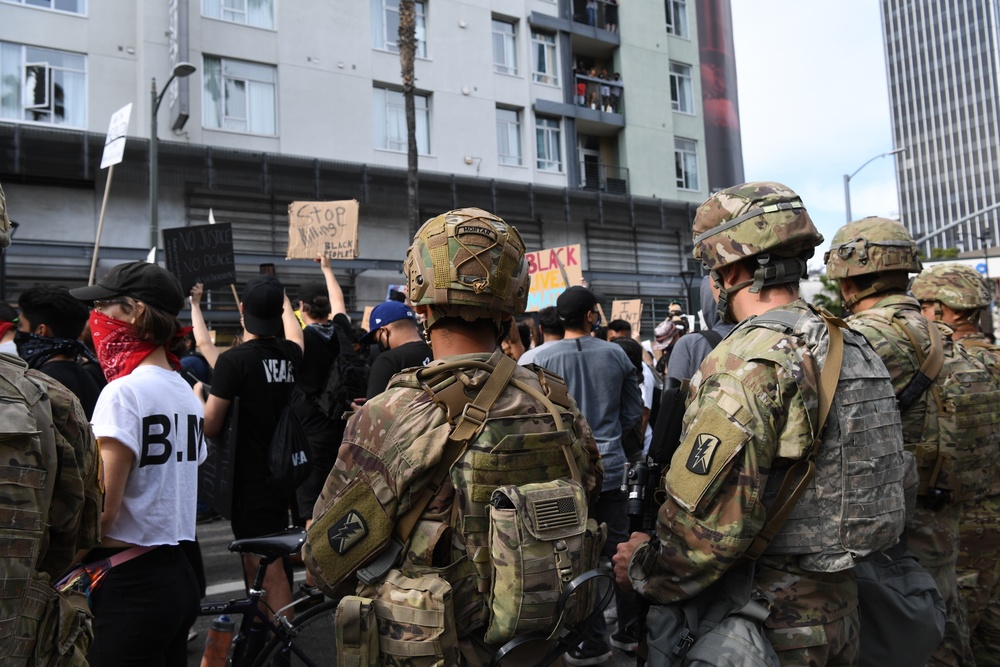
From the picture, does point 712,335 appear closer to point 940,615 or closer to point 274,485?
point 940,615

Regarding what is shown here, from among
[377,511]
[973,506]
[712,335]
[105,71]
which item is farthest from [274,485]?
[105,71]

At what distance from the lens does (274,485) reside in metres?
4.29

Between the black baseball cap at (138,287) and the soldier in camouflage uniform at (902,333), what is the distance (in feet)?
9.89

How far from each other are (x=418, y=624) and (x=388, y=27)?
23.6 meters

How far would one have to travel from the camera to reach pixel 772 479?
2275mm

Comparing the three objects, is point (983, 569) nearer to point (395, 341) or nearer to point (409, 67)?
point (395, 341)

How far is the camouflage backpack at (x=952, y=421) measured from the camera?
347 cm

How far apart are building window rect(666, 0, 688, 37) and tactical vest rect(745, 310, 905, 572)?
30975mm

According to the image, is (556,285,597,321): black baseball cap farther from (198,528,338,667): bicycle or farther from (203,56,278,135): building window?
(203,56,278,135): building window

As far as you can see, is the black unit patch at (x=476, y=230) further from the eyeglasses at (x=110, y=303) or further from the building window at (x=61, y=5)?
the building window at (x=61, y=5)

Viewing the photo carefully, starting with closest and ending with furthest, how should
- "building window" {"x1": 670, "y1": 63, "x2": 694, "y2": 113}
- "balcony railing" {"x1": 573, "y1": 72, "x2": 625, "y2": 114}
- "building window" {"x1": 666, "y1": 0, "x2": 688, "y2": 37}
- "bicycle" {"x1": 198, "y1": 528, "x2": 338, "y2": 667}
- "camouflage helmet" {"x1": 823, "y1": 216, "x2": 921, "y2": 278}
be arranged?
"bicycle" {"x1": 198, "y1": 528, "x2": 338, "y2": 667} → "camouflage helmet" {"x1": 823, "y1": 216, "x2": 921, "y2": 278} → "balcony railing" {"x1": 573, "y1": 72, "x2": 625, "y2": 114} → "building window" {"x1": 670, "y1": 63, "x2": 694, "y2": 113} → "building window" {"x1": 666, "y1": 0, "x2": 688, "y2": 37}

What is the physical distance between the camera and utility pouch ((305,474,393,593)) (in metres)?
2.07

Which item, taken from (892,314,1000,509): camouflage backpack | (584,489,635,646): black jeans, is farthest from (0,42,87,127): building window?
(892,314,1000,509): camouflage backpack

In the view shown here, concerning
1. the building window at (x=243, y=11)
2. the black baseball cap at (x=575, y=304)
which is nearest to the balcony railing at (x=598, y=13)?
the building window at (x=243, y=11)
